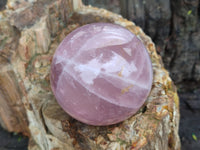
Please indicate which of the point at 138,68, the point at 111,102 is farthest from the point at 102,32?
the point at 111,102

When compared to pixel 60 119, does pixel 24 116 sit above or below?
below

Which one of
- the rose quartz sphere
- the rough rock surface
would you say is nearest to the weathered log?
the rose quartz sphere

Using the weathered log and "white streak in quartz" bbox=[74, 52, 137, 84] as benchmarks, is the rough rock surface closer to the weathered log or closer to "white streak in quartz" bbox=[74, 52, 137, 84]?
the weathered log

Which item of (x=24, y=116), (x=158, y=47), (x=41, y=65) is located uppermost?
(x=41, y=65)

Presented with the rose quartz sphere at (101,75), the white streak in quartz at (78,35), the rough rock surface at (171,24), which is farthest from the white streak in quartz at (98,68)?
the rough rock surface at (171,24)

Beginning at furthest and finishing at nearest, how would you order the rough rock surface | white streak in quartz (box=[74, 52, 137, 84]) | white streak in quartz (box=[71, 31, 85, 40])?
1. the rough rock surface
2. white streak in quartz (box=[71, 31, 85, 40])
3. white streak in quartz (box=[74, 52, 137, 84])

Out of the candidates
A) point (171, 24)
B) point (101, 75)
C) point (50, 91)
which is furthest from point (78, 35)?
point (171, 24)

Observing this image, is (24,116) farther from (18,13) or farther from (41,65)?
(18,13)

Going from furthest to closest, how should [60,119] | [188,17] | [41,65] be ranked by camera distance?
[188,17]
[41,65]
[60,119]
